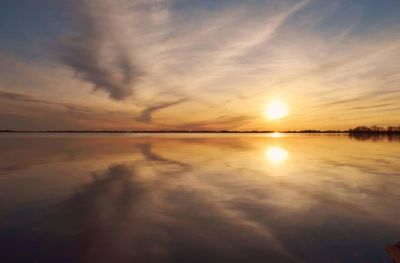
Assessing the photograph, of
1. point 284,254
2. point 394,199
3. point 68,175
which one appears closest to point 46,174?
point 68,175

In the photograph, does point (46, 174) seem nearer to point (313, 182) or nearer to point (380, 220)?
point (313, 182)

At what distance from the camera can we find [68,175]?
58.2 ft

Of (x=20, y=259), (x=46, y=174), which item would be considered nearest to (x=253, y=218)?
(x=20, y=259)

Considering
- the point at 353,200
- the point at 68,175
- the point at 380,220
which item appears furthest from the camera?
the point at 68,175

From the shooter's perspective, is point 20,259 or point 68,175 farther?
point 68,175

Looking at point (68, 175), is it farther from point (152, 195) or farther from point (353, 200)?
point (353, 200)

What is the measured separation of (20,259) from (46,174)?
12505 millimetres

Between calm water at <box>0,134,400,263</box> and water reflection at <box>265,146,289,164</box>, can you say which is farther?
water reflection at <box>265,146,289,164</box>

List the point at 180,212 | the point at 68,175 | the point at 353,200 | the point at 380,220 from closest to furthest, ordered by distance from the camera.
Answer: the point at 380,220
the point at 180,212
the point at 353,200
the point at 68,175

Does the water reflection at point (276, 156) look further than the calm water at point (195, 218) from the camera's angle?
Yes

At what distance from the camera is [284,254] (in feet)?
23.4

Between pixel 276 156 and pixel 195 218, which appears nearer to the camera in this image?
pixel 195 218

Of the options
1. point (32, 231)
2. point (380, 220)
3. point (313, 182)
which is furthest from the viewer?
point (313, 182)

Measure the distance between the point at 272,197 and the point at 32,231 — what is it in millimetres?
9699
